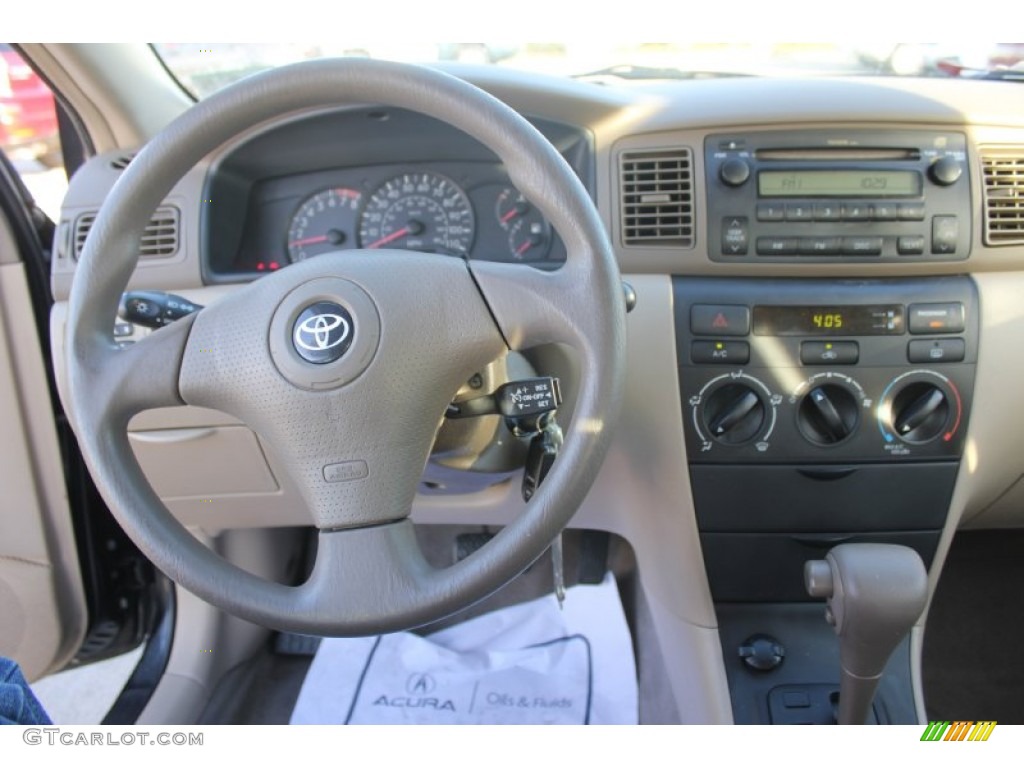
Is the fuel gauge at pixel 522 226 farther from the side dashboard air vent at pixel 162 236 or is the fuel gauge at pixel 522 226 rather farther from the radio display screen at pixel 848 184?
the side dashboard air vent at pixel 162 236

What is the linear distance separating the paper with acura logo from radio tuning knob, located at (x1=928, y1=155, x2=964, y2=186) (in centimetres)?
115

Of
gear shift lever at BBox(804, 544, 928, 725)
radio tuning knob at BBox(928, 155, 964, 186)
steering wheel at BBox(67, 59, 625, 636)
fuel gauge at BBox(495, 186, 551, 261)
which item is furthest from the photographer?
fuel gauge at BBox(495, 186, 551, 261)

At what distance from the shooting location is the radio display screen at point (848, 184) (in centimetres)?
136

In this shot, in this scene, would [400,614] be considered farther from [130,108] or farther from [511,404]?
[130,108]

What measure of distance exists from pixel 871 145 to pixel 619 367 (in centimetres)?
77

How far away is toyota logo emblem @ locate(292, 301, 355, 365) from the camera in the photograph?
35.9 inches

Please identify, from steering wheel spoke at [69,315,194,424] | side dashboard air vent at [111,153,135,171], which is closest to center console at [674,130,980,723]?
steering wheel spoke at [69,315,194,424]

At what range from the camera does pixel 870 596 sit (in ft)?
3.54

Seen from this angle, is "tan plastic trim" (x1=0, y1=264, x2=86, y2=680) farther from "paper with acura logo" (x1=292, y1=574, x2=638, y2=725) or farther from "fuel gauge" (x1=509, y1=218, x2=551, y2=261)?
"fuel gauge" (x1=509, y1=218, x2=551, y2=261)

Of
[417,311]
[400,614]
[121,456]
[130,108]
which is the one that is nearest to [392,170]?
[130,108]

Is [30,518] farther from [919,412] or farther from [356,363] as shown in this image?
[919,412]

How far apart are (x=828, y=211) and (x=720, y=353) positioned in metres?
0.29

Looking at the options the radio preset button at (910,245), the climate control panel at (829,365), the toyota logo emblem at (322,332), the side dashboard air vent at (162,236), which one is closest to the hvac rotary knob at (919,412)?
the climate control panel at (829,365)

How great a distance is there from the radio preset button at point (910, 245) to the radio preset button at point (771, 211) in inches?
7.8
